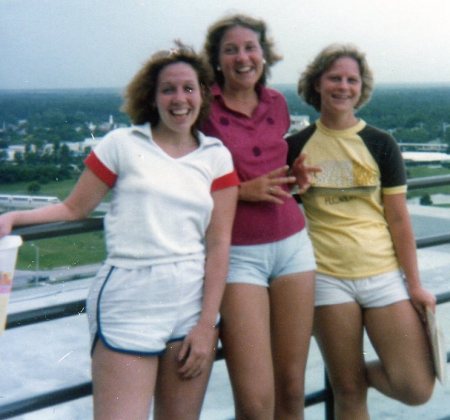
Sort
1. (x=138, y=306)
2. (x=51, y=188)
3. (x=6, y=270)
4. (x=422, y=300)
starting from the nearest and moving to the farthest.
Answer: (x=6, y=270) < (x=138, y=306) < (x=422, y=300) < (x=51, y=188)

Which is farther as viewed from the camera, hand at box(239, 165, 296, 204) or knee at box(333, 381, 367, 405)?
knee at box(333, 381, 367, 405)

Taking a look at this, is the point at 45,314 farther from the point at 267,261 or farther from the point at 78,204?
the point at 267,261

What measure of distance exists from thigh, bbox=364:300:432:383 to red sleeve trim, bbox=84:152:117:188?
0.91 metres

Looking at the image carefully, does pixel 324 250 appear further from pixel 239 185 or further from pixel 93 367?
pixel 93 367

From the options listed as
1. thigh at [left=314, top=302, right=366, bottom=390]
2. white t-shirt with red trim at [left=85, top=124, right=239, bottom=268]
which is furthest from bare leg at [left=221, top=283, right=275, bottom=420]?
thigh at [left=314, top=302, right=366, bottom=390]

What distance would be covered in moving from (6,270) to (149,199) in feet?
1.19

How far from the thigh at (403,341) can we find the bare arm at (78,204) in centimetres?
92

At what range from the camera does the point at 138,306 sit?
1773 mm

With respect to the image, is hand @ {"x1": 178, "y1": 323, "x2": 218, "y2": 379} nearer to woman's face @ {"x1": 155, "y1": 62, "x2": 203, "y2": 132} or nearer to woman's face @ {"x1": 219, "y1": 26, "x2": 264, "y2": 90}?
woman's face @ {"x1": 155, "y1": 62, "x2": 203, "y2": 132}

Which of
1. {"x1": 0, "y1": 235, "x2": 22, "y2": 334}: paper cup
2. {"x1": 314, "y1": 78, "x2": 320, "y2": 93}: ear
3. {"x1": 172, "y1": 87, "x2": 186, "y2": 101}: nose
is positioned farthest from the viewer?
{"x1": 314, "y1": 78, "x2": 320, "y2": 93}: ear

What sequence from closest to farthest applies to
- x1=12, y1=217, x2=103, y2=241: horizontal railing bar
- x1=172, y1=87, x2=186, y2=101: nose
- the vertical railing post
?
x1=12, y1=217, x2=103, y2=241: horizontal railing bar
x1=172, y1=87, x2=186, y2=101: nose
the vertical railing post

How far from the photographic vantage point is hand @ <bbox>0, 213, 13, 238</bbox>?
1693 millimetres

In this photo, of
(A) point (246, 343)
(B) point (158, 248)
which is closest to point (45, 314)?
(B) point (158, 248)

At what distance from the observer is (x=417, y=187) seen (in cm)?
259
